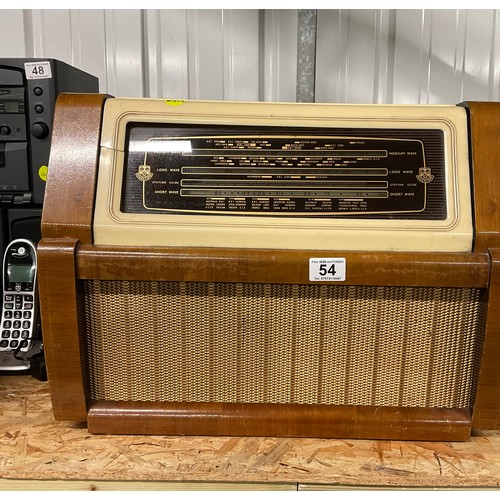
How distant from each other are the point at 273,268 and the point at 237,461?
0.34 m

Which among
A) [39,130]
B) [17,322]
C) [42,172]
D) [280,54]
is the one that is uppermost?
[280,54]

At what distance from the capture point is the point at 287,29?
1.87 m

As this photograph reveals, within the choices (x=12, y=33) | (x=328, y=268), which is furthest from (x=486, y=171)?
(x=12, y=33)

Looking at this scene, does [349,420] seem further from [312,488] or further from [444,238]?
[444,238]

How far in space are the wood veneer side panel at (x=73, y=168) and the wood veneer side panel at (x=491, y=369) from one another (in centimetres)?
70

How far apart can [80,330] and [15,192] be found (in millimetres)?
605

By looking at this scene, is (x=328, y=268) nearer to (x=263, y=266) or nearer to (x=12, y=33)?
(x=263, y=266)

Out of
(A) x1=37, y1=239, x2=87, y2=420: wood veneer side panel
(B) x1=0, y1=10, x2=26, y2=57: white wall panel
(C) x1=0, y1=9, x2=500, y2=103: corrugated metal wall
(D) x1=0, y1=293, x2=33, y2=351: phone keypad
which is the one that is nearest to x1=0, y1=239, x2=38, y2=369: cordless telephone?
(D) x1=0, y1=293, x2=33, y2=351: phone keypad

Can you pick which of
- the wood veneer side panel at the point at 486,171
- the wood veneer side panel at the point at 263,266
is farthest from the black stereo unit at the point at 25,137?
the wood veneer side panel at the point at 486,171

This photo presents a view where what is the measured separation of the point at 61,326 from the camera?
34.1 inches

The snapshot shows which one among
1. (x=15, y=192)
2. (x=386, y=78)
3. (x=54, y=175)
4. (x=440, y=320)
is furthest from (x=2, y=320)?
(x=386, y=78)

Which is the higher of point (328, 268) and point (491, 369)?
point (328, 268)

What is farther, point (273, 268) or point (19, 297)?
point (19, 297)

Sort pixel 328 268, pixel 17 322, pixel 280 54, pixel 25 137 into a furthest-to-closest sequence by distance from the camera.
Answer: pixel 280 54 → pixel 25 137 → pixel 17 322 → pixel 328 268
